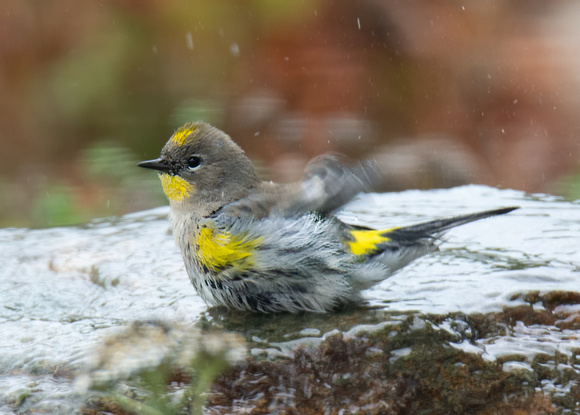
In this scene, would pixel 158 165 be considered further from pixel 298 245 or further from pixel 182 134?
pixel 298 245

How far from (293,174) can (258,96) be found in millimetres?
1096

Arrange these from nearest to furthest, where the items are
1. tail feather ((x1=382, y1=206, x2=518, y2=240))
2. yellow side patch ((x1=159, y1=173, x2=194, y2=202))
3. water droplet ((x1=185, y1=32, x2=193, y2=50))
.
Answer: tail feather ((x1=382, y1=206, x2=518, y2=240)) < yellow side patch ((x1=159, y1=173, x2=194, y2=202)) < water droplet ((x1=185, y1=32, x2=193, y2=50))

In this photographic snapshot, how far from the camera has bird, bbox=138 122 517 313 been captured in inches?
106

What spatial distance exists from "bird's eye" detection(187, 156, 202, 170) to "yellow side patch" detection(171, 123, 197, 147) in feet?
0.24

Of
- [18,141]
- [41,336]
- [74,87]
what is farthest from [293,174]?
[41,336]

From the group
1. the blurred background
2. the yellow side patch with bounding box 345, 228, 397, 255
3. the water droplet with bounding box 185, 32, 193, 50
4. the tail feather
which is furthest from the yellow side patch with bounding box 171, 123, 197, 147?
the water droplet with bounding box 185, 32, 193, 50

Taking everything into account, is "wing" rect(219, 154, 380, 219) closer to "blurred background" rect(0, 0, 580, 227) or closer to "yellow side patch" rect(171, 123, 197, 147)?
"yellow side patch" rect(171, 123, 197, 147)

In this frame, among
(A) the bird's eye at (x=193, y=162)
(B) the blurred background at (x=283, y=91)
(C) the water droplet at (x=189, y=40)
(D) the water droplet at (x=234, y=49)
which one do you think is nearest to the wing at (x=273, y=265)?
(A) the bird's eye at (x=193, y=162)

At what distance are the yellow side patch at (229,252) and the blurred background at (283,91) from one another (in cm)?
292

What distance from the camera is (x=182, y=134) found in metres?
3.16

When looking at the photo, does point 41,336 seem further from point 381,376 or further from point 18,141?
point 18,141

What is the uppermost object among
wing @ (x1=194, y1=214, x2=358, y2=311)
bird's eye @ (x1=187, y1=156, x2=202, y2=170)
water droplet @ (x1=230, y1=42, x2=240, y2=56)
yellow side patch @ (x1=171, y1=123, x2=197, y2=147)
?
water droplet @ (x1=230, y1=42, x2=240, y2=56)

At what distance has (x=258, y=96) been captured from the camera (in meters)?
7.24

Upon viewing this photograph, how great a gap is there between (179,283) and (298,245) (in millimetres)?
709
